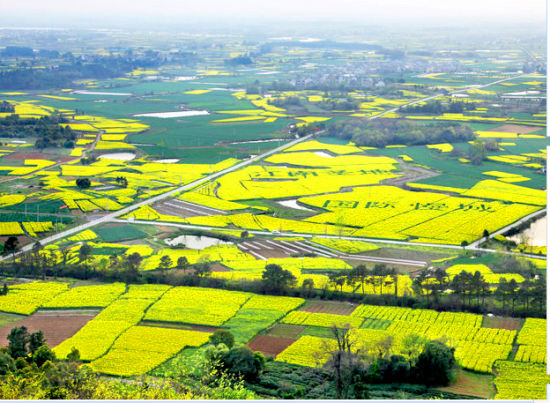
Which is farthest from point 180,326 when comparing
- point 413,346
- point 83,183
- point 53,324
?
point 83,183

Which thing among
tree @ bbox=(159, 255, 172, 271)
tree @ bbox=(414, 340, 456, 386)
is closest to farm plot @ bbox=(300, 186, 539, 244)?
tree @ bbox=(159, 255, 172, 271)

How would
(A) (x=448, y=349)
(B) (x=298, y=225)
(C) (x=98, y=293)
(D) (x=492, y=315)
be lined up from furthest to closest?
(B) (x=298, y=225) < (C) (x=98, y=293) < (D) (x=492, y=315) < (A) (x=448, y=349)

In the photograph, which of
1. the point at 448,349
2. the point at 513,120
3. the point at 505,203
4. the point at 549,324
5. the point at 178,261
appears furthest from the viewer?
the point at 513,120

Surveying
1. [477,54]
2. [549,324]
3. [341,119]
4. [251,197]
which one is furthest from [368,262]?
[477,54]

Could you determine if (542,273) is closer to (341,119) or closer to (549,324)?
(549,324)

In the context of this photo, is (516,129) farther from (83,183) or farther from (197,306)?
(197,306)

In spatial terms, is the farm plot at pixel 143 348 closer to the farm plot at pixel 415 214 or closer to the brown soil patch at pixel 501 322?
the brown soil patch at pixel 501 322

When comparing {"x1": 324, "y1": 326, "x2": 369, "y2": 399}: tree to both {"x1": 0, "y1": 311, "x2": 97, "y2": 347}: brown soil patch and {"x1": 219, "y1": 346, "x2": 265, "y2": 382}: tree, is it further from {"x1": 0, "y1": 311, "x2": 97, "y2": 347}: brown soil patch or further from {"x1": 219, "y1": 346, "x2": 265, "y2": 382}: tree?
{"x1": 0, "y1": 311, "x2": 97, "y2": 347}: brown soil patch
